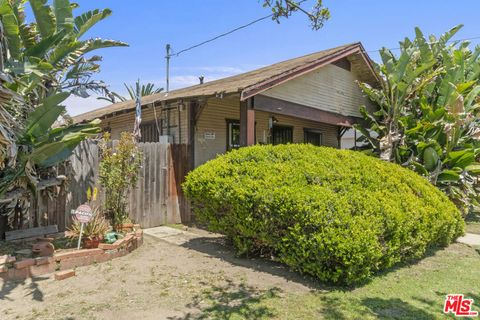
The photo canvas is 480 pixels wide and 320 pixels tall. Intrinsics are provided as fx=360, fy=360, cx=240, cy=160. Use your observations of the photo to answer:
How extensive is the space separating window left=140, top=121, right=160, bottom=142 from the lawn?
19.3 ft

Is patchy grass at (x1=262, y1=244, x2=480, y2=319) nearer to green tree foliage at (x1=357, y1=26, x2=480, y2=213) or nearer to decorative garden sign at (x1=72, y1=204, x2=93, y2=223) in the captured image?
decorative garden sign at (x1=72, y1=204, x2=93, y2=223)

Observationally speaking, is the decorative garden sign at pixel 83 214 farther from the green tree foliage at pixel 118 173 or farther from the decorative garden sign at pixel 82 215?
the green tree foliage at pixel 118 173

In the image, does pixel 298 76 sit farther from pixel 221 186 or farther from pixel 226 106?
pixel 221 186

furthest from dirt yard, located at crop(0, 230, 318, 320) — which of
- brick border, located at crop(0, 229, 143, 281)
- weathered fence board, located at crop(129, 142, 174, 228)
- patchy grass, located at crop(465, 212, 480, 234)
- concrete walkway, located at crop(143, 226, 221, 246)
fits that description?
patchy grass, located at crop(465, 212, 480, 234)

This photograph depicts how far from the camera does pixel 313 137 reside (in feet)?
48.6

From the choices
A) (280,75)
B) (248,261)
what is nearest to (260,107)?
(280,75)

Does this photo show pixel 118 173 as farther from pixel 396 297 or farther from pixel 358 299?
pixel 396 297

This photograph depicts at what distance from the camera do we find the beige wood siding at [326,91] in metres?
10.1

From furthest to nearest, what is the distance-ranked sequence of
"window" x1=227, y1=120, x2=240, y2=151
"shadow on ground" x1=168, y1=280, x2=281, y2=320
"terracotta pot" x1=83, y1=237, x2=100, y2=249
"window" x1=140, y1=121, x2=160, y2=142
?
"window" x1=140, y1=121, x2=160, y2=142 → "window" x1=227, y1=120, x2=240, y2=151 → "terracotta pot" x1=83, y1=237, x2=100, y2=249 → "shadow on ground" x1=168, y1=280, x2=281, y2=320

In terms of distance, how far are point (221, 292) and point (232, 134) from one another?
23.3 feet

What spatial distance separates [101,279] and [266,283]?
7.43 ft

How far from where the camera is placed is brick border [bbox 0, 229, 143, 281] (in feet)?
16.2

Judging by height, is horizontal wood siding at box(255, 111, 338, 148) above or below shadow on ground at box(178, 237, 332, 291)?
above

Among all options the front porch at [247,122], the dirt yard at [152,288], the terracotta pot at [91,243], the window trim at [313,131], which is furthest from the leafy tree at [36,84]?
the window trim at [313,131]
